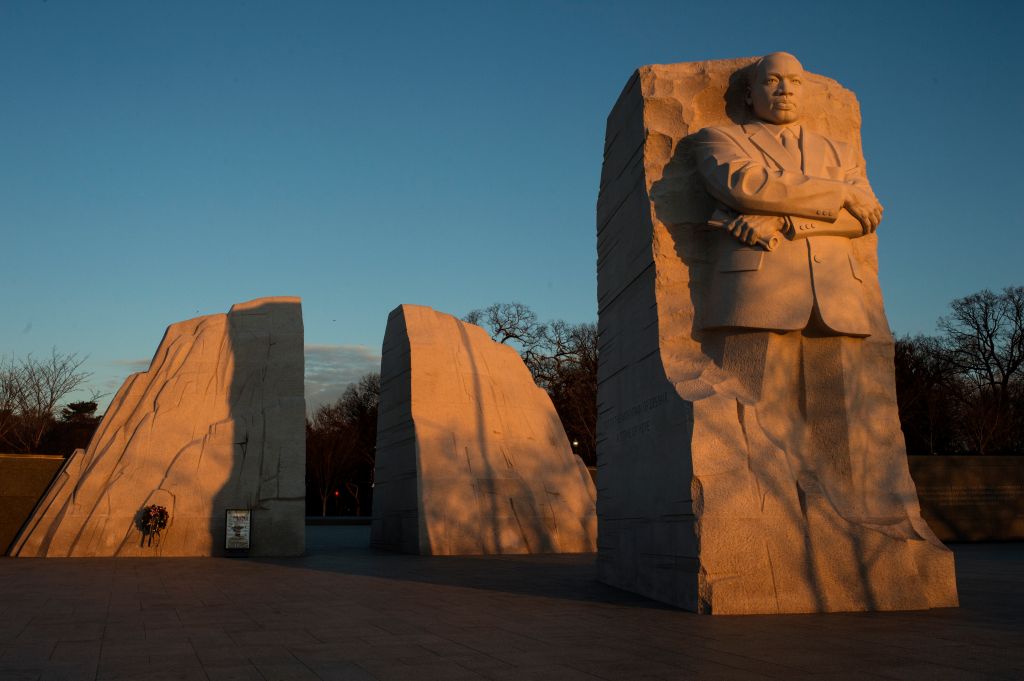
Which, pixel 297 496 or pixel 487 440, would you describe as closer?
pixel 297 496

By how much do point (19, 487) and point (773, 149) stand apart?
1266 cm

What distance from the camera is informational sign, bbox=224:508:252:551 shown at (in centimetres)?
1354

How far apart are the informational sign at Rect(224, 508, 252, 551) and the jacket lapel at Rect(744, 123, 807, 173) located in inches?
384

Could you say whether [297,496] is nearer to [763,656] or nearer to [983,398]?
[763,656]

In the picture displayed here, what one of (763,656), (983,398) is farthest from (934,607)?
(983,398)

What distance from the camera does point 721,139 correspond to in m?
7.52

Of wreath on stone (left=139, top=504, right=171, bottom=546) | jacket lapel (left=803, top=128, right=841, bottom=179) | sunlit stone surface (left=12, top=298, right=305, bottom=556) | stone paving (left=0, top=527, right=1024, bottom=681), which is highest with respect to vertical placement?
jacket lapel (left=803, top=128, right=841, bottom=179)

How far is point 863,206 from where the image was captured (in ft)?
24.1

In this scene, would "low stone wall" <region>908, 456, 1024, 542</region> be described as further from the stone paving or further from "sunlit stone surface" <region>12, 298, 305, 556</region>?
"sunlit stone surface" <region>12, 298, 305, 556</region>

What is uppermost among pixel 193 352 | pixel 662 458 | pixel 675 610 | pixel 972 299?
pixel 972 299

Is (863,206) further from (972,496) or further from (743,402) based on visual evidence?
(972,496)

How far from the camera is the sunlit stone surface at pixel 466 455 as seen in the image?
14516 millimetres

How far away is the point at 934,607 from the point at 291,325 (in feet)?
37.4

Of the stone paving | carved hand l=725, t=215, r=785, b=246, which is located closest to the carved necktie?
carved hand l=725, t=215, r=785, b=246
